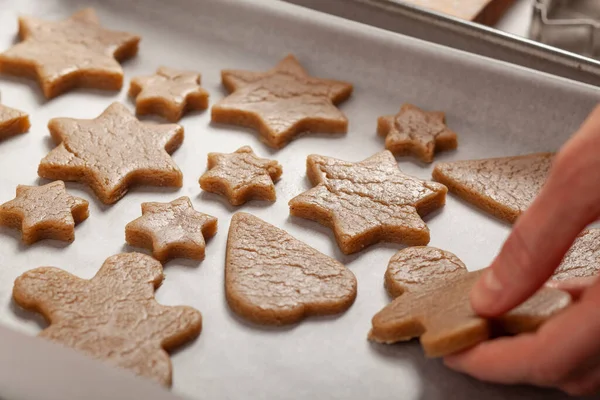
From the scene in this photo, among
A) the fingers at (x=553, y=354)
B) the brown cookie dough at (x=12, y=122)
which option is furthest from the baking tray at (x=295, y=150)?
the fingers at (x=553, y=354)

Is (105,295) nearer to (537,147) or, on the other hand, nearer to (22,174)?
(22,174)

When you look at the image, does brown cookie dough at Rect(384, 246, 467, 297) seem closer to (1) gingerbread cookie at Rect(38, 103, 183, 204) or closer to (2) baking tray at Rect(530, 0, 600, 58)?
(1) gingerbread cookie at Rect(38, 103, 183, 204)

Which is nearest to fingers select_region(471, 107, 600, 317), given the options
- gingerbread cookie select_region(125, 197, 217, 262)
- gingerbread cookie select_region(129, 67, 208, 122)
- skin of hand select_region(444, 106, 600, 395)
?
skin of hand select_region(444, 106, 600, 395)

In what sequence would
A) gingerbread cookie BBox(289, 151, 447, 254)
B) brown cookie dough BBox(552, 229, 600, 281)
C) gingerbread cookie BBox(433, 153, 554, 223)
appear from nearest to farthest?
brown cookie dough BBox(552, 229, 600, 281), gingerbread cookie BBox(289, 151, 447, 254), gingerbread cookie BBox(433, 153, 554, 223)

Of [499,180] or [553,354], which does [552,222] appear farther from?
[499,180]

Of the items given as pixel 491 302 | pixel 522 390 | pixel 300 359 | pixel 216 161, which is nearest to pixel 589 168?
pixel 491 302

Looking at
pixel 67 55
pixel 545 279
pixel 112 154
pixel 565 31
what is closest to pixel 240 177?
pixel 112 154
